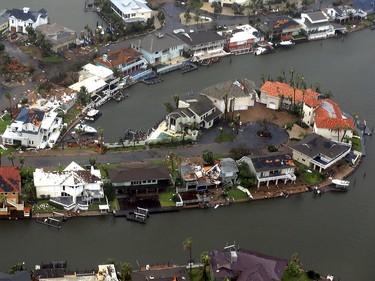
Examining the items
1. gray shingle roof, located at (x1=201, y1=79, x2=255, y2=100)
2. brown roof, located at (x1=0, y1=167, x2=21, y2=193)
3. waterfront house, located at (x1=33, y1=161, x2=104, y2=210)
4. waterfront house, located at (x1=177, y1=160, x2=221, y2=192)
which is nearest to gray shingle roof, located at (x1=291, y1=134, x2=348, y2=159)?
waterfront house, located at (x1=177, y1=160, x2=221, y2=192)

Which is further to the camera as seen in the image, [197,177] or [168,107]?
[168,107]

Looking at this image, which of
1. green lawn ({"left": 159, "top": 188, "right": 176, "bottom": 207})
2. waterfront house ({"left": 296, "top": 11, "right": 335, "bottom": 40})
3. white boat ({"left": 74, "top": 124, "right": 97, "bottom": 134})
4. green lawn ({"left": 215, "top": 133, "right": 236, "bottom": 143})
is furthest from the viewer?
waterfront house ({"left": 296, "top": 11, "right": 335, "bottom": 40})

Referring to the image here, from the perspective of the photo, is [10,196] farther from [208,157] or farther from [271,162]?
[271,162]

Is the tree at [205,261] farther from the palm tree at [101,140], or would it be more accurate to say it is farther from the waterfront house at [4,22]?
the waterfront house at [4,22]

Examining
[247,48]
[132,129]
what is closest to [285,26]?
[247,48]

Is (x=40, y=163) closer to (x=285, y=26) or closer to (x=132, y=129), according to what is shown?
(x=132, y=129)

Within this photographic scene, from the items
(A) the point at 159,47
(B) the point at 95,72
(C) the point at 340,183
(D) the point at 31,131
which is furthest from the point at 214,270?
(A) the point at 159,47

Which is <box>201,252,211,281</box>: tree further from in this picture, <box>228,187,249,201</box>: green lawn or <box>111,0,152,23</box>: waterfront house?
<box>111,0,152,23</box>: waterfront house
